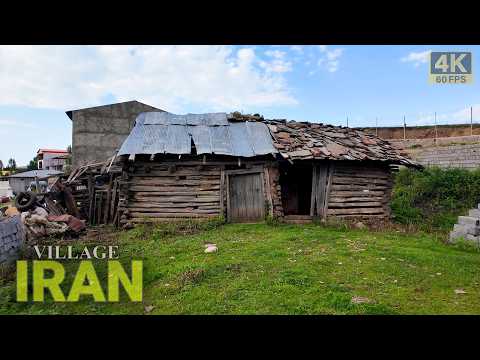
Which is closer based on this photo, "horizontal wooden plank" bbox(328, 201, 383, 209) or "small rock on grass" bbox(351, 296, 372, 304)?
"small rock on grass" bbox(351, 296, 372, 304)

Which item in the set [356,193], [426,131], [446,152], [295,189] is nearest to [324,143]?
[356,193]

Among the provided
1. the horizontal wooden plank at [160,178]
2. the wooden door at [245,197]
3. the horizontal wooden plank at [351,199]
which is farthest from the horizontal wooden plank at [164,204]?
the horizontal wooden plank at [351,199]

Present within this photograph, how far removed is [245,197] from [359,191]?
4.25 meters

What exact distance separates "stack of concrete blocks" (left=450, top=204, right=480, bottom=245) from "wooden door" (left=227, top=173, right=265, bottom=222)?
568 centimetres

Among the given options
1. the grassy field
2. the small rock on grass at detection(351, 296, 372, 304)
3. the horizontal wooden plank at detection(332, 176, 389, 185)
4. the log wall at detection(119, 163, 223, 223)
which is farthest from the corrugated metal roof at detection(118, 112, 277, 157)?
the small rock on grass at detection(351, 296, 372, 304)

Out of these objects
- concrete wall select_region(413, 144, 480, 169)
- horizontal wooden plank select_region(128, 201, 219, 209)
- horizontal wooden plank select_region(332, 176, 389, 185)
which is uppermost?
concrete wall select_region(413, 144, 480, 169)

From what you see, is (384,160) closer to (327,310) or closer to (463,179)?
(463,179)

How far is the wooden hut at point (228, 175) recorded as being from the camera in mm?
11703

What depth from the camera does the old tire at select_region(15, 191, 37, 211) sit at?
11.8 m

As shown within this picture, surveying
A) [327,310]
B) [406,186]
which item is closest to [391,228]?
[406,186]

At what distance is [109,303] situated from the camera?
5.14 meters

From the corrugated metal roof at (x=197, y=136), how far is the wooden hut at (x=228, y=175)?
3 centimetres

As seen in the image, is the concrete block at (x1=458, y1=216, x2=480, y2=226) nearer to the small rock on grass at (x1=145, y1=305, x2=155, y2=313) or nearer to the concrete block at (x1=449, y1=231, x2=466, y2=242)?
the concrete block at (x1=449, y1=231, x2=466, y2=242)

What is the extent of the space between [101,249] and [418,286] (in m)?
7.09
